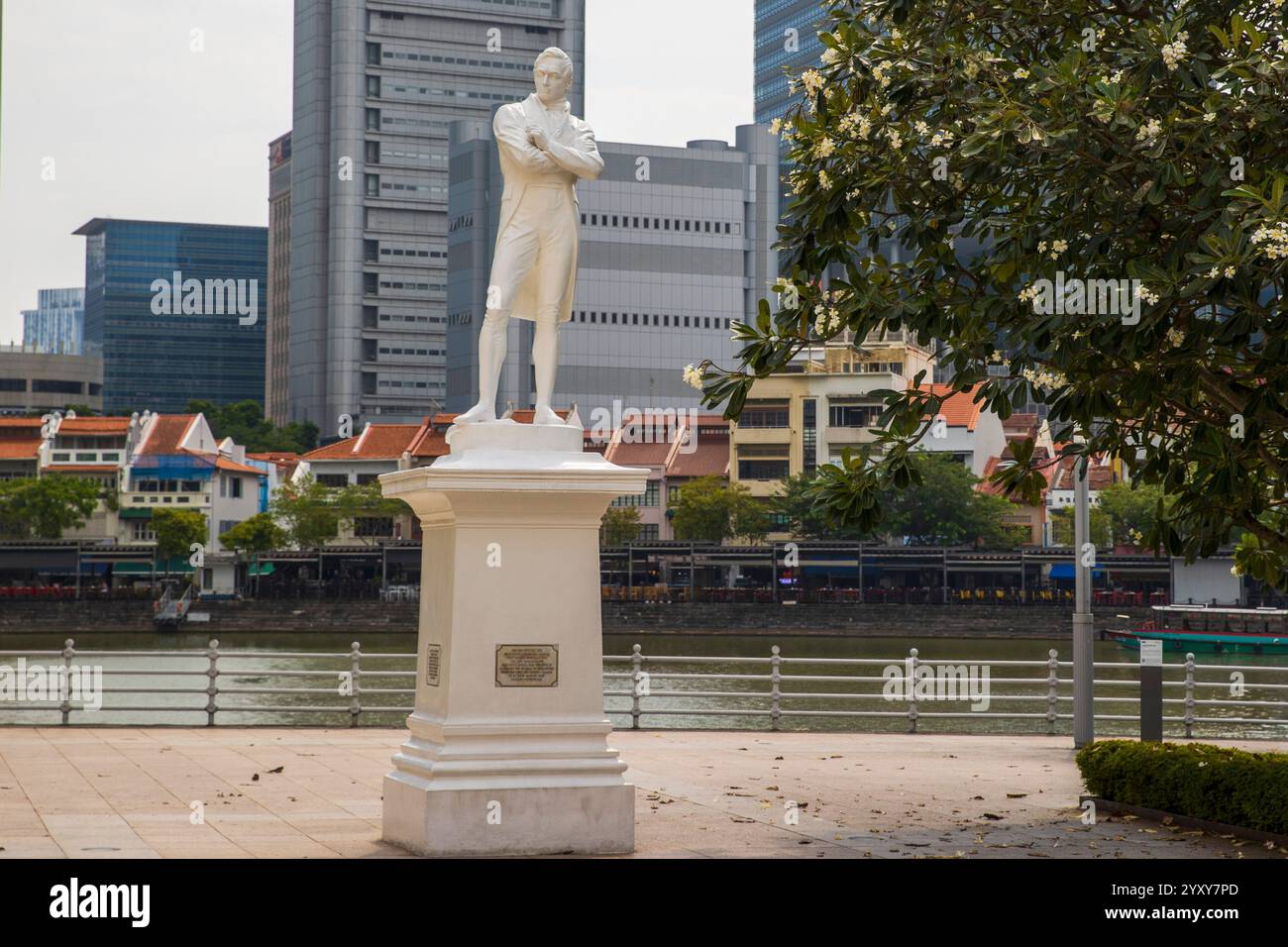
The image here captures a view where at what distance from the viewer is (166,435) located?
271 ft

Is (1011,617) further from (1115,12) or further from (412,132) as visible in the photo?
(412,132)

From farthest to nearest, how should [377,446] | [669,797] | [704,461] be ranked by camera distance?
[377,446], [704,461], [669,797]

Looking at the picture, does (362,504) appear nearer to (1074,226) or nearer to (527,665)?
(527,665)

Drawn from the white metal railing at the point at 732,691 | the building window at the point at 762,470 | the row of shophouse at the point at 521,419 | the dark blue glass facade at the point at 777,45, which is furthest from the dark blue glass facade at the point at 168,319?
the white metal railing at the point at 732,691

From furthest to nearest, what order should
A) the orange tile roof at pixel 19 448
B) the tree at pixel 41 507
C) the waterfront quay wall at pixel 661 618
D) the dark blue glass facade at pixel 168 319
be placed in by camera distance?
1. the dark blue glass facade at pixel 168 319
2. the orange tile roof at pixel 19 448
3. the tree at pixel 41 507
4. the waterfront quay wall at pixel 661 618

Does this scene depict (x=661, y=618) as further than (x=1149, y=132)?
Yes

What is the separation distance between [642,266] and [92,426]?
40722mm

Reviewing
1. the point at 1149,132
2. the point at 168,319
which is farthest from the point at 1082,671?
the point at 168,319

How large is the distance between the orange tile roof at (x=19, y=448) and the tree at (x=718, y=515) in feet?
108

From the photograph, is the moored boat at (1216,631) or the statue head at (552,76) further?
the moored boat at (1216,631)

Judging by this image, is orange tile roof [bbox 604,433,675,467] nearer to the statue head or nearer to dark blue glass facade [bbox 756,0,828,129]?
dark blue glass facade [bbox 756,0,828,129]

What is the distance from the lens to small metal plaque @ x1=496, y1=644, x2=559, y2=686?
399 inches

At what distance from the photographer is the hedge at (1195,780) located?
1102 cm

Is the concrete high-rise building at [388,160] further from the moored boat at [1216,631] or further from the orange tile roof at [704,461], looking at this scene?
the moored boat at [1216,631]
